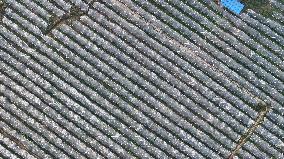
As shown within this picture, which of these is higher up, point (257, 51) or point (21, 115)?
point (257, 51)

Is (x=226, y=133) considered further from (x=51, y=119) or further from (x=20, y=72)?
(x=20, y=72)

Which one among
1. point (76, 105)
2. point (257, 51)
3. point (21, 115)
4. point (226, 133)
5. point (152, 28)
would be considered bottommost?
point (21, 115)

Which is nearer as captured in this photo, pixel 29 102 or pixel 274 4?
pixel 29 102

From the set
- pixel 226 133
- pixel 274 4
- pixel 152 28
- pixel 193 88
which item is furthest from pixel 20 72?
pixel 274 4

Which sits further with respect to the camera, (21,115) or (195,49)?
(195,49)

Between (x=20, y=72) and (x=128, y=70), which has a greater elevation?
(x=128, y=70)

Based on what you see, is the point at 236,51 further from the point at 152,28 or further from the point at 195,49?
the point at 152,28

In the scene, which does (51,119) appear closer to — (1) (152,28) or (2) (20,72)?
(2) (20,72)

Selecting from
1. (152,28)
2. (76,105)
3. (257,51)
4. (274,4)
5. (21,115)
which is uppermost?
(274,4)

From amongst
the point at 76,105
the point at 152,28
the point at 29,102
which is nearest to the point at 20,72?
the point at 29,102
